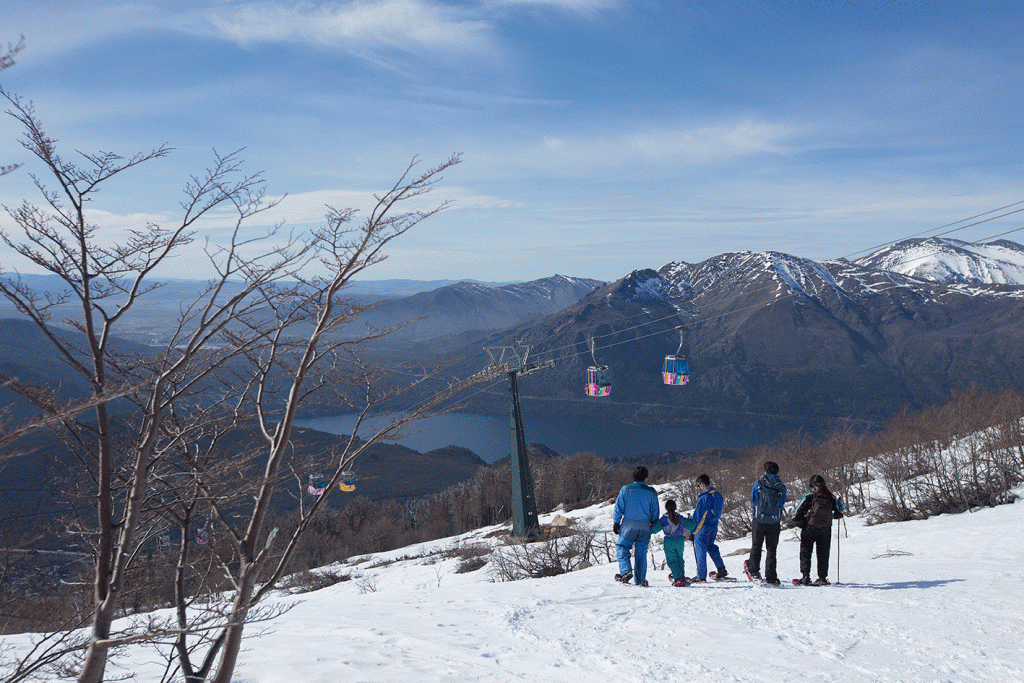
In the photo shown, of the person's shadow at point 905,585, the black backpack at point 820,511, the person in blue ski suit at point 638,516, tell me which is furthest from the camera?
the person in blue ski suit at point 638,516

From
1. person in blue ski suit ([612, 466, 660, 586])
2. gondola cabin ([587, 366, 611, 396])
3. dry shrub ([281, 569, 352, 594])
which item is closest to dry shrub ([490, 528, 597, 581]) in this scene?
person in blue ski suit ([612, 466, 660, 586])

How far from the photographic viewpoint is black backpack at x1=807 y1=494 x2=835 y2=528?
828 centimetres

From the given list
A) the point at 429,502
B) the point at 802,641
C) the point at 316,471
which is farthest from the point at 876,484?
the point at 429,502

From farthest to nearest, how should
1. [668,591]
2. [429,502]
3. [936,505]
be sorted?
1. [429,502]
2. [936,505]
3. [668,591]

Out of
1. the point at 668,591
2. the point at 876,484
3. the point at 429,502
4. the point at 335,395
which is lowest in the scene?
the point at 429,502

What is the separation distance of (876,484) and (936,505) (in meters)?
4.78

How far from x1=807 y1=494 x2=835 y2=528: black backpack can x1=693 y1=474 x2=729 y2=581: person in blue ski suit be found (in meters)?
1.14

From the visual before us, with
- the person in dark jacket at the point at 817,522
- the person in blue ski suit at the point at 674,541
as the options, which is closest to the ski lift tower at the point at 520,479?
the person in blue ski suit at the point at 674,541

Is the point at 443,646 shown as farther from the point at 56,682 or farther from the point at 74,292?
the point at 74,292

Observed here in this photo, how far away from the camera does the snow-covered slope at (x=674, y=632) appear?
17.6 ft

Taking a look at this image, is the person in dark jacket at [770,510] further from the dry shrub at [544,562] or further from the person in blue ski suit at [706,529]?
the dry shrub at [544,562]

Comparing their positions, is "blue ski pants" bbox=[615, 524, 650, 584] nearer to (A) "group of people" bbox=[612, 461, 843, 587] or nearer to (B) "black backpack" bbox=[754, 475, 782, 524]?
(A) "group of people" bbox=[612, 461, 843, 587]

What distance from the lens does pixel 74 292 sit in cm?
396

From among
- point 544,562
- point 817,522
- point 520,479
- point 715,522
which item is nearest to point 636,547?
point 715,522
